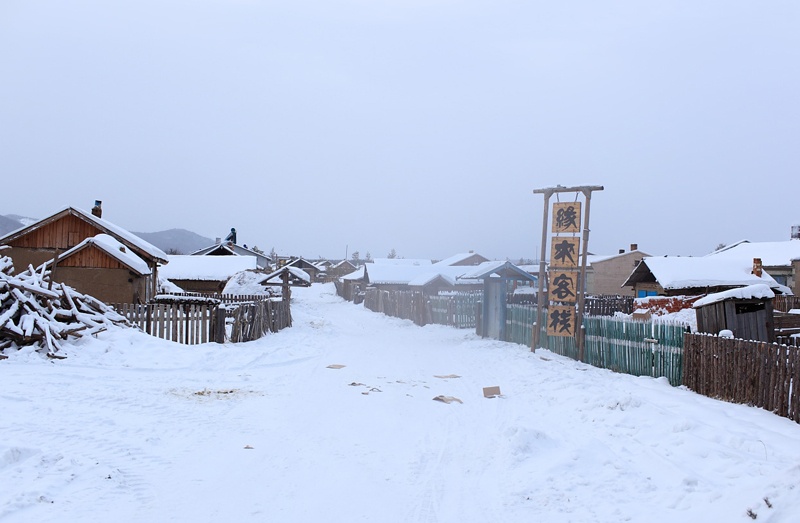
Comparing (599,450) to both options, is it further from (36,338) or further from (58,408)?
(36,338)

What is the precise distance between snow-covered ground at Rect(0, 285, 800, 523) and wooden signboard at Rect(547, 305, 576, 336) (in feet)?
9.67

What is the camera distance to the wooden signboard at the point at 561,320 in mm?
14508

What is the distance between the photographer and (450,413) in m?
8.88

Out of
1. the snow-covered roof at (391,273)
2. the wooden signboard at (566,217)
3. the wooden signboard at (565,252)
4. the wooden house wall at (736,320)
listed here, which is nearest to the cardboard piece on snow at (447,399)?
the wooden house wall at (736,320)

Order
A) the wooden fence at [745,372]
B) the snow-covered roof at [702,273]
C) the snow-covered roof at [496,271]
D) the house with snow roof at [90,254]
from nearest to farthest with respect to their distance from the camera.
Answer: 1. the wooden fence at [745,372]
2. the house with snow roof at [90,254]
3. the snow-covered roof at [496,271]
4. the snow-covered roof at [702,273]

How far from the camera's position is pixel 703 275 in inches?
1156

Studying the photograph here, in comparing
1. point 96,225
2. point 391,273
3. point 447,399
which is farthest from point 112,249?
point 391,273

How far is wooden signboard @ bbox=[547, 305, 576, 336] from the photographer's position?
1451cm

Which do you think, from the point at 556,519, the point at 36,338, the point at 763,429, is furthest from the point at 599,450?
the point at 36,338

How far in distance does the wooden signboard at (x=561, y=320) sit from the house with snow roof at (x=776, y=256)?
2689 centimetres

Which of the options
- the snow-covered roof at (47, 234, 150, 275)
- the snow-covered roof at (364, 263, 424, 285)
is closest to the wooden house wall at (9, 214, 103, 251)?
the snow-covered roof at (47, 234, 150, 275)

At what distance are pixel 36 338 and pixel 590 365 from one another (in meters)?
12.7

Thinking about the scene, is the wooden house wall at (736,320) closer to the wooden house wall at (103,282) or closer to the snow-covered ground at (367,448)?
the snow-covered ground at (367,448)

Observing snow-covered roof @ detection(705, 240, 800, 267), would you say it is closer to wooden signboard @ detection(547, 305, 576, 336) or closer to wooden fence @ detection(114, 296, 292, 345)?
wooden signboard @ detection(547, 305, 576, 336)
